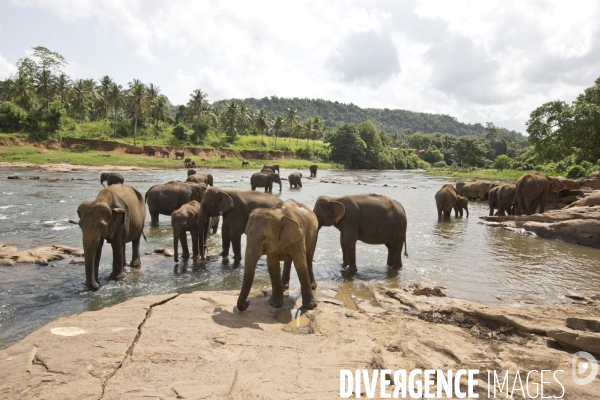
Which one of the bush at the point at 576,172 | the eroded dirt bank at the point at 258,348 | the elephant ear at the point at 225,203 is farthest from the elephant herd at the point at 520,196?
the bush at the point at 576,172

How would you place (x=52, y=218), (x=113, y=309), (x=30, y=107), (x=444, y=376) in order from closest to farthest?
(x=444, y=376) < (x=113, y=309) < (x=52, y=218) < (x=30, y=107)

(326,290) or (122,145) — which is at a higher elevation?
(122,145)

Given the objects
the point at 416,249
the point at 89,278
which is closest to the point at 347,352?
the point at 89,278

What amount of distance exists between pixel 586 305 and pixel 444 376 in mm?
5376

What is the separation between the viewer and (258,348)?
448 cm

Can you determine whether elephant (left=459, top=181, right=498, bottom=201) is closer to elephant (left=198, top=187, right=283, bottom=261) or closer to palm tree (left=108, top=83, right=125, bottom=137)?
elephant (left=198, top=187, right=283, bottom=261)

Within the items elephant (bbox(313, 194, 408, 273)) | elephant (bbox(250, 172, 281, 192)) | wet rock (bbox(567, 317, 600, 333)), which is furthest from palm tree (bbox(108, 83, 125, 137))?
wet rock (bbox(567, 317, 600, 333))

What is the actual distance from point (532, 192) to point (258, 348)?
18.6m

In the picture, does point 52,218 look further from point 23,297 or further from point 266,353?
point 266,353

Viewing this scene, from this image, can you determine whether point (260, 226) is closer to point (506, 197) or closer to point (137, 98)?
point (506, 197)

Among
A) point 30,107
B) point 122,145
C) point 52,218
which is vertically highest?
point 30,107

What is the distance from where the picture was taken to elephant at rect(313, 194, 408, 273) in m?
9.07

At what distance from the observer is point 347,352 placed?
15.0 ft

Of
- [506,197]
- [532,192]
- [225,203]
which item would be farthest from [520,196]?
[225,203]
